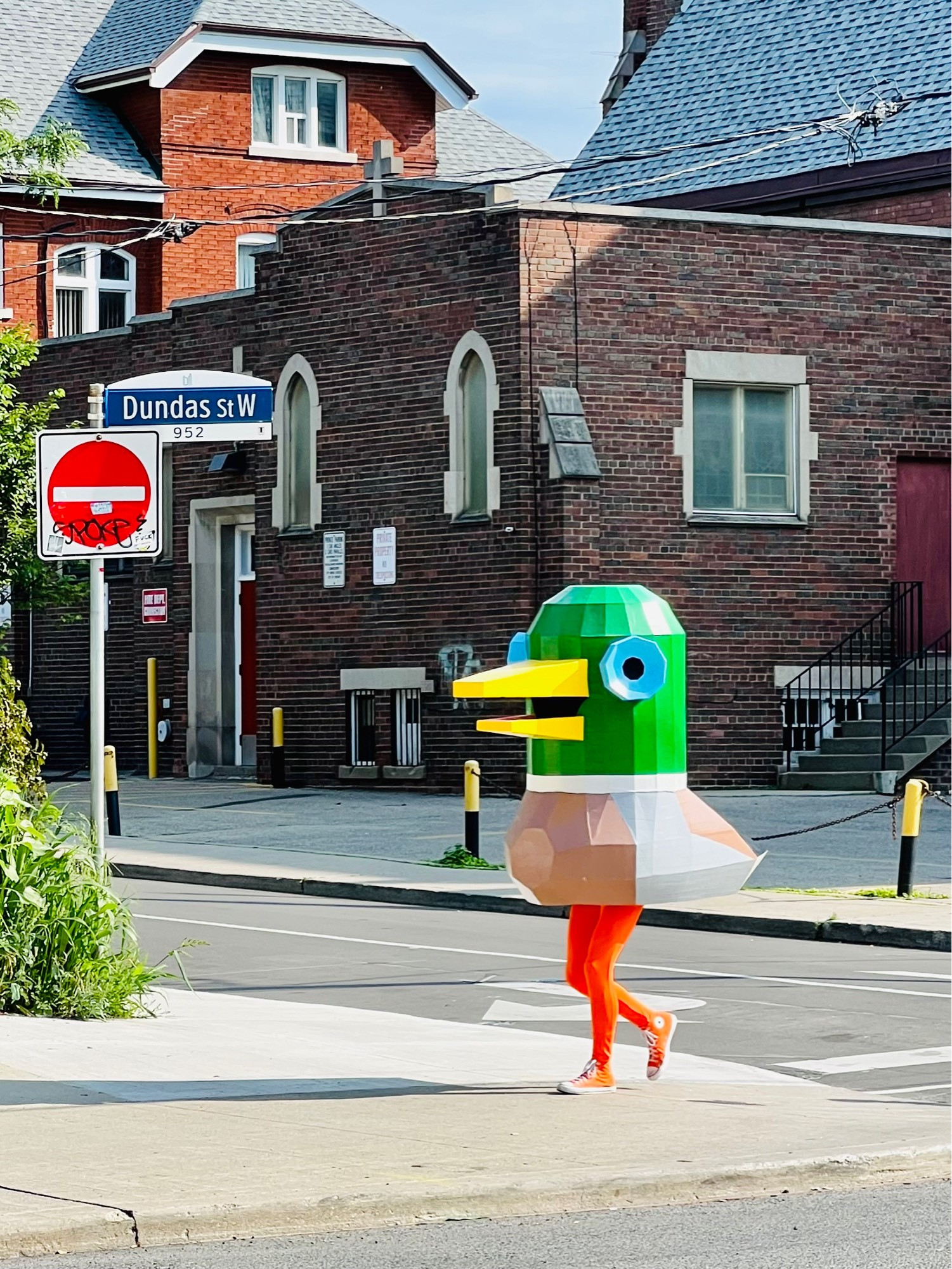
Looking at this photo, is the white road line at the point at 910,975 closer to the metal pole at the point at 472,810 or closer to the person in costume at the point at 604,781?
the person in costume at the point at 604,781

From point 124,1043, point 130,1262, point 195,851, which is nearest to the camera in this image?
point 130,1262

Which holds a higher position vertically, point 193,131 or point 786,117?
point 193,131

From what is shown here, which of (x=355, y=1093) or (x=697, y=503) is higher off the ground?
(x=697, y=503)

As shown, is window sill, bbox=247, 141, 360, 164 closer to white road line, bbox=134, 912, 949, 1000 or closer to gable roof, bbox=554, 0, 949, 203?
gable roof, bbox=554, 0, 949, 203

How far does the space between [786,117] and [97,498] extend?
2249cm

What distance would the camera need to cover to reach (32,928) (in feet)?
36.4

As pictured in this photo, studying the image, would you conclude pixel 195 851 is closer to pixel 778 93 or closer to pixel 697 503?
pixel 697 503

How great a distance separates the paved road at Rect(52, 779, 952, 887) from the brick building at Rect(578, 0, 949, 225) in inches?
365

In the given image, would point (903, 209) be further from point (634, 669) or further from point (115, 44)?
point (634, 669)

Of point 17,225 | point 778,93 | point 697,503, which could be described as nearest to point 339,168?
point 17,225

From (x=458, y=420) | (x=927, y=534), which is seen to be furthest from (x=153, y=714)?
(x=927, y=534)

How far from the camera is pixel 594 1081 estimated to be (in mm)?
9227

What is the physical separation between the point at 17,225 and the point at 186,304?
10419mm

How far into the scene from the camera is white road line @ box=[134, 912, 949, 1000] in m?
12.6
